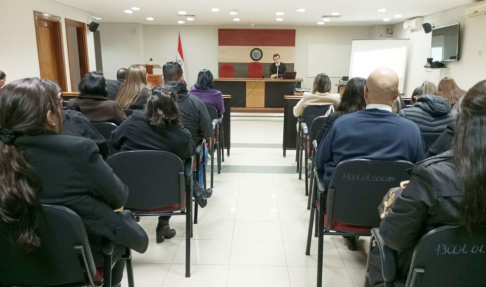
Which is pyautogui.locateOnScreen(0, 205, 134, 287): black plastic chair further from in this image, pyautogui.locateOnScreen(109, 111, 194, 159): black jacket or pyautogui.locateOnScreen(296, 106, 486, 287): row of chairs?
pyautogui.locateOnScreen(296, 106, 486, 287): row of chairs

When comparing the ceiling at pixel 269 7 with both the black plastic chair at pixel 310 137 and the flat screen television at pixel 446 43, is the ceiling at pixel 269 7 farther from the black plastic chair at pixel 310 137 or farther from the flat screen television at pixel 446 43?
the black plastic chair at pixel 310 137

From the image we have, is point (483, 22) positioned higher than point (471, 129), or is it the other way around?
point (483, 22)

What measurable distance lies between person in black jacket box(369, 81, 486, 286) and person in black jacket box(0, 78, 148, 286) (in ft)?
3.54

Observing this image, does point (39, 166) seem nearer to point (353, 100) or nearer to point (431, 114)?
point (353, 100)

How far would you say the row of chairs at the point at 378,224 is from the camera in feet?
3.52

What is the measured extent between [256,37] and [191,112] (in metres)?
8.98

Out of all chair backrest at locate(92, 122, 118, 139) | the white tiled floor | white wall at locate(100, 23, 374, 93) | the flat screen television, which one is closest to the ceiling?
the flat screen television

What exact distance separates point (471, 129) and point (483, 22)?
256 inches

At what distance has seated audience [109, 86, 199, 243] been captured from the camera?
2098 mm

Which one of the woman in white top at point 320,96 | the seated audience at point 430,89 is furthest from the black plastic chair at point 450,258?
the woman in white top at point 320,96

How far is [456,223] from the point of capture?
1061 millimetres

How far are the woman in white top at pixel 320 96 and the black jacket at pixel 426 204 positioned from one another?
9.29 ft

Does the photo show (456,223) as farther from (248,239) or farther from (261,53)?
(261,53)

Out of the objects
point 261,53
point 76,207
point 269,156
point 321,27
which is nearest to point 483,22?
point 269,156
